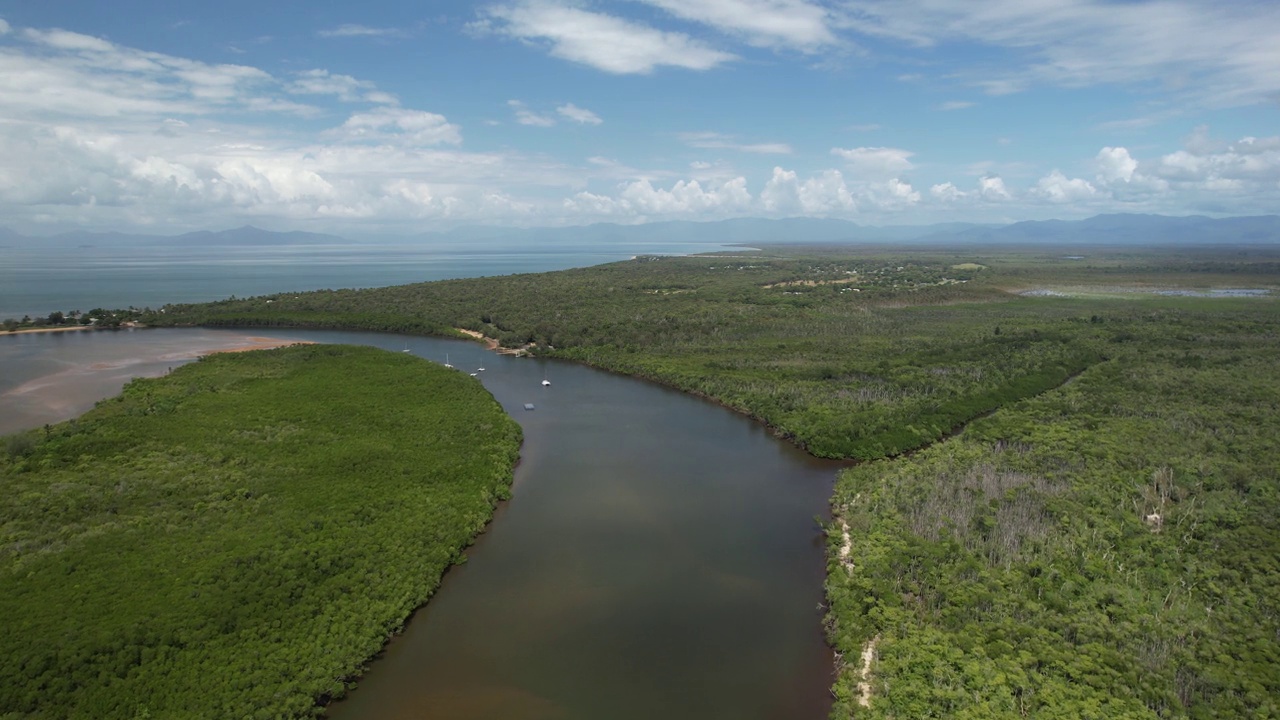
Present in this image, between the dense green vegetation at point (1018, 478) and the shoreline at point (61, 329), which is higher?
the shoreline at point (61, 329)

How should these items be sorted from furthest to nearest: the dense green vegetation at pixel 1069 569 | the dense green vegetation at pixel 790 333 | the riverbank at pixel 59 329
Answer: the riverbank at pixel 59 329
the dense green vegetation at pixel 790 333
the dense green vegetation at pixel 1069 569

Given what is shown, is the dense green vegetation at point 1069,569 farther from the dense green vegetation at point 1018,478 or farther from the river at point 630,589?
the river at point 630,589

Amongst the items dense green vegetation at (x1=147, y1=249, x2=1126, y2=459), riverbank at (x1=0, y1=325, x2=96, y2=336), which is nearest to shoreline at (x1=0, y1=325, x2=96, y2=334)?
riverbank at (x1=0, y1=325, x2=96, y2=336)

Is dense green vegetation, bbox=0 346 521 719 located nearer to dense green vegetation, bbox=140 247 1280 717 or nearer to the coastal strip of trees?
dense green vegetation, bbox=140 247 1280 717

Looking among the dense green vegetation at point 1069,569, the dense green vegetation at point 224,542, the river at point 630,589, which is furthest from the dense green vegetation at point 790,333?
the dense green vegetation at point 224,542

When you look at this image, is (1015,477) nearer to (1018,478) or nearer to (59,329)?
(1018,478)

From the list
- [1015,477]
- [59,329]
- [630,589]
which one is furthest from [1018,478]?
[59,329]
